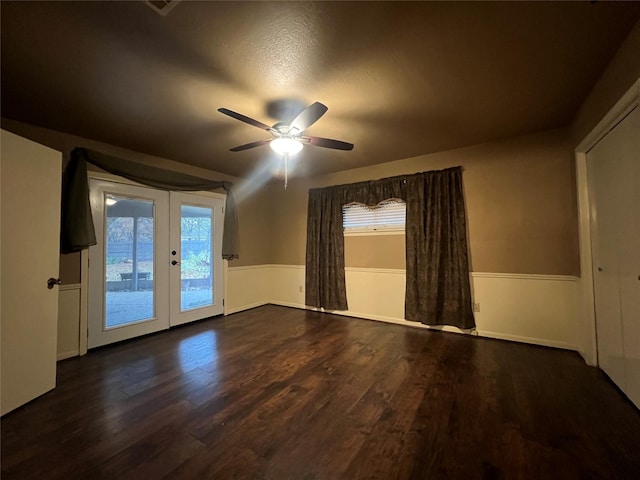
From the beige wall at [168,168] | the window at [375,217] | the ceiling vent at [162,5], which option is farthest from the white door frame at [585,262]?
the beige wall at [168,168]

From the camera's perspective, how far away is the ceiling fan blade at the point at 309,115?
184cm

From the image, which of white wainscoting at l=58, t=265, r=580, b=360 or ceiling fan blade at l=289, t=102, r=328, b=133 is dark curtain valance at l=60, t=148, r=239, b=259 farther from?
ceiling fan blade at l=289, t=102, r=328, b=133

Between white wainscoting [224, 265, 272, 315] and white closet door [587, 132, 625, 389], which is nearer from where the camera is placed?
white closet door [587, 132, 625, 389]

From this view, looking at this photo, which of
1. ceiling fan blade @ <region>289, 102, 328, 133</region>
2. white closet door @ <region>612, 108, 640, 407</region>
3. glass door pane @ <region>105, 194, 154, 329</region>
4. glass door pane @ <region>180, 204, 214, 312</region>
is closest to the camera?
white closet door @ <region>612, 108, 640, 407</region>

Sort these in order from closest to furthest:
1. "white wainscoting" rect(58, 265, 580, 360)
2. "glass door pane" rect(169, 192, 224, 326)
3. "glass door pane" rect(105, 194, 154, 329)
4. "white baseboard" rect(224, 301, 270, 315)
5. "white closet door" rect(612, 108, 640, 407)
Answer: "white closet door" rect(612, 108, 640, 407), "white wainscoting" rect(58, 265, 580, 360), "glass door pane" rect(105, 194, 154, 329), "glass door pane" rect(169, 192, 224, 326), "white baseboard" rect(224, 301, 270, 315)

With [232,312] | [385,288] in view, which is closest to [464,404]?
[385,288]

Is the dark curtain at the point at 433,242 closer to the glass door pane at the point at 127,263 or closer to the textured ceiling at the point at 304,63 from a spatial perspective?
the textured ceiling at the point at 304,63

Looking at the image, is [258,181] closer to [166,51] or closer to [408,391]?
[166,51]

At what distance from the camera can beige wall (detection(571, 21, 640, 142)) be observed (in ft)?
4.87

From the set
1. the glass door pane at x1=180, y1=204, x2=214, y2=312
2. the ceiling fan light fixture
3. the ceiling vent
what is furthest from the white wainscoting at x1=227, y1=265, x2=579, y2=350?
the ceiling vent

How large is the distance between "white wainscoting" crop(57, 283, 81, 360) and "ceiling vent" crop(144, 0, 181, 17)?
2754 mm

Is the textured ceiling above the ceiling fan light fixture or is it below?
above

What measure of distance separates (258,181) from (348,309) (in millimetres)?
2794

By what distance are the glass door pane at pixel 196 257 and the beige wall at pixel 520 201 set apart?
296 centimetres
